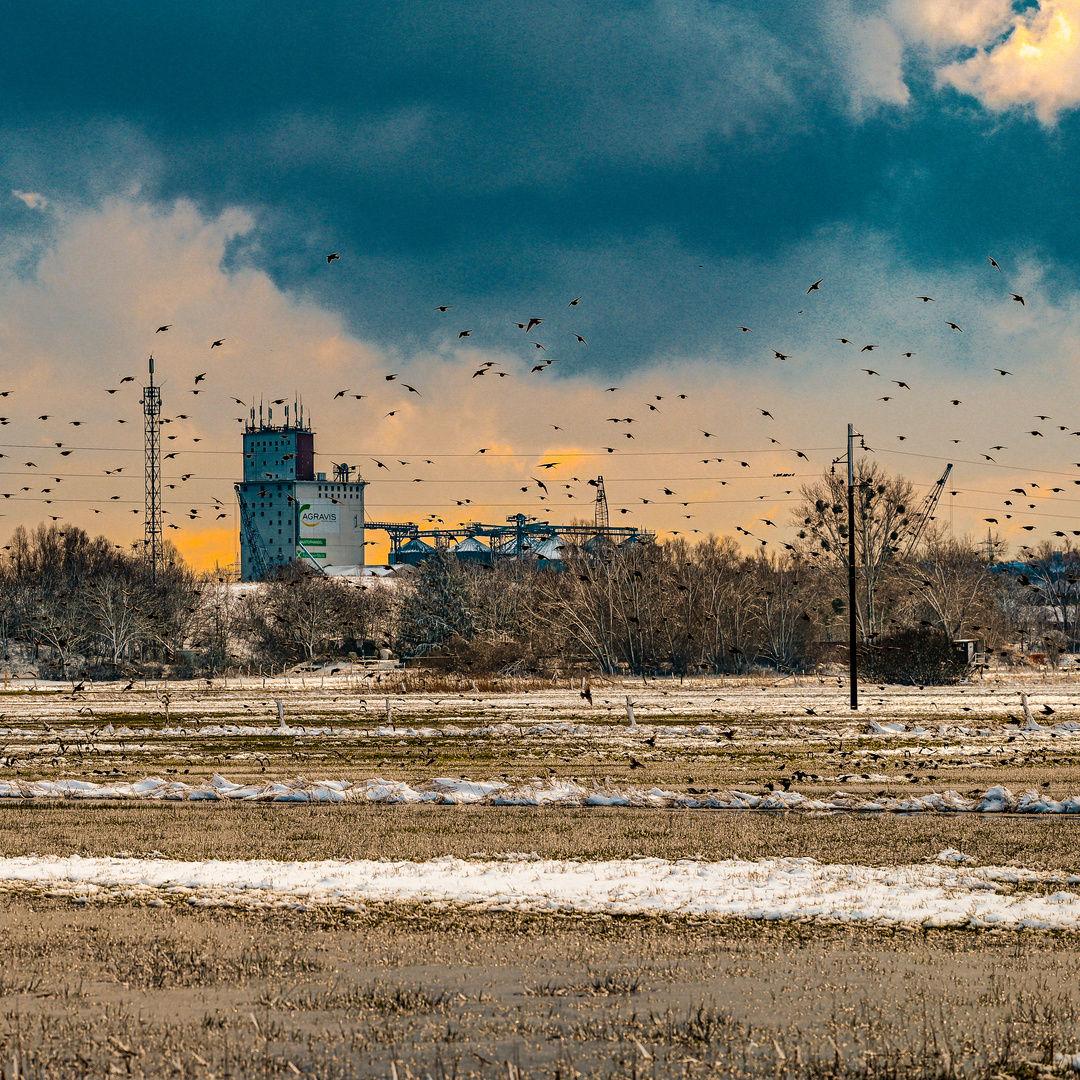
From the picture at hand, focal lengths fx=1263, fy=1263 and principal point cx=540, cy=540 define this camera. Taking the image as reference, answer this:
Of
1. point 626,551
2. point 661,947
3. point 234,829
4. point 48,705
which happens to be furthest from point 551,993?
point 626,551

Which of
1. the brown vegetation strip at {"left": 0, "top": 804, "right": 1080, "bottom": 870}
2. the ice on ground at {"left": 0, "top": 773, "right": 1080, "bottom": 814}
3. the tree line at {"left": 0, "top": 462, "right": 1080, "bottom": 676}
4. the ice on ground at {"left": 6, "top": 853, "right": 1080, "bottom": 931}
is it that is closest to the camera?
the ice on ground at {"left": 6, "top": 853, "right": 1080, "bottom": 931}

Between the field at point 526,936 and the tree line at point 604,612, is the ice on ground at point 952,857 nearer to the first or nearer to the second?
the field at point 526,936

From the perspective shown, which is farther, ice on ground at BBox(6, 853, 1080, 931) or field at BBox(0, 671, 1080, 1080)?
ice on ground at BBox(6, 853, 1080, 931)

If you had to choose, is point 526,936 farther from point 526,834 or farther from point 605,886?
point 526,834

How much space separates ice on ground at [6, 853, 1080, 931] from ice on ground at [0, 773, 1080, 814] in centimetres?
480

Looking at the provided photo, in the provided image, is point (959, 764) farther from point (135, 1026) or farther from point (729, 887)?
point (135, 1026)

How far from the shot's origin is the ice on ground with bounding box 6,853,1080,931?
1082 cm

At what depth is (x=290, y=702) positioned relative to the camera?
5106 centimetres

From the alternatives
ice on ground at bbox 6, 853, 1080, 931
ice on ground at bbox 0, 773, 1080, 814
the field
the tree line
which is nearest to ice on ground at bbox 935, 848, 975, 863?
the field

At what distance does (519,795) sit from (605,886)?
728 centimetres

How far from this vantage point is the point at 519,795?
63.0ft

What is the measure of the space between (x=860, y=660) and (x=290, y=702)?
95.3 feet

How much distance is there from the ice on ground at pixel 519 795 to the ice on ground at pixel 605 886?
15.7ft

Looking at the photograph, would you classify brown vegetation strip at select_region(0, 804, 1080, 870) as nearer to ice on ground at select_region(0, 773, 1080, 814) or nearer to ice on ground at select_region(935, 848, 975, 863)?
ice on ground at select_region(935, 848, 975, 863)
